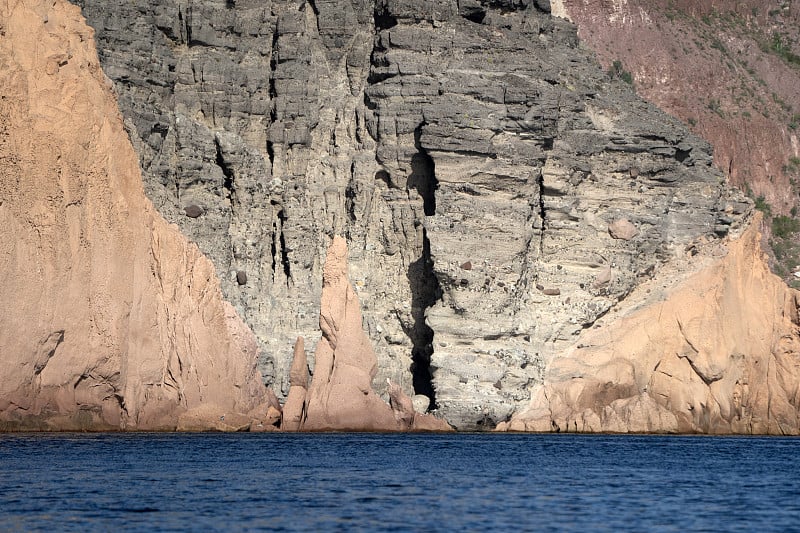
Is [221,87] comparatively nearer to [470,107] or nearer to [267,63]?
[267,63]

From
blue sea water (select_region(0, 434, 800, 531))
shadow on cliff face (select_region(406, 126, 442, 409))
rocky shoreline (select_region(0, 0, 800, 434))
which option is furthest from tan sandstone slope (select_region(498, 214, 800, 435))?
shadow on cliff face (select_region(406, 126, 442, 409))

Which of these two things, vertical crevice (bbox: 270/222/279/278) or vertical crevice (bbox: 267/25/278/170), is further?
vertical crevice (bbox: 267/25/278/170)

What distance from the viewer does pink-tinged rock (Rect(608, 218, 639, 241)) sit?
7681 cm

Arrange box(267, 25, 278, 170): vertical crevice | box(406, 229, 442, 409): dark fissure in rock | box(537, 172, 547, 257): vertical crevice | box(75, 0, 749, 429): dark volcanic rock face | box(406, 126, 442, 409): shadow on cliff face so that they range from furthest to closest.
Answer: box(267, 25, 278, 170): vertical crevice < box(537, 172, 547, 257): vertical crevice < box(406, 126, 442, 409): shadow on cliff face < box(406, 229, 442, 409): dark fissure in rock < box(75, 0, 749, 429): dark volcanic rock face

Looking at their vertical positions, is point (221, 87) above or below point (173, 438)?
above

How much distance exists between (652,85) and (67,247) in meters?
68.9

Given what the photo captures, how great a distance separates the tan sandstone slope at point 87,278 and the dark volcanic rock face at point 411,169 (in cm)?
466

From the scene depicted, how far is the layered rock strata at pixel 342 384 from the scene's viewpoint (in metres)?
69.4

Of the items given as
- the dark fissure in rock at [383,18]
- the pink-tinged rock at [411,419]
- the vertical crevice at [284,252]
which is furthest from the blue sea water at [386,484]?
the dark fissure in rock at [383,18]

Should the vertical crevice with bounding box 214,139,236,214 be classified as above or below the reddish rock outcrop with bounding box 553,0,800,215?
below

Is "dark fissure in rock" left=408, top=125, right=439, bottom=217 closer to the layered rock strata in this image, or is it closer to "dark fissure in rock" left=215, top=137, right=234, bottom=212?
the layered rock strata

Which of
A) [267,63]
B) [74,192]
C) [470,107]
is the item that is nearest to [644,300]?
[470,107]

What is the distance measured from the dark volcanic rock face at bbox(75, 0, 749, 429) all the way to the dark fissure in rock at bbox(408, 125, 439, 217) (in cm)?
9

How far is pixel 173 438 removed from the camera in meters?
63.8
